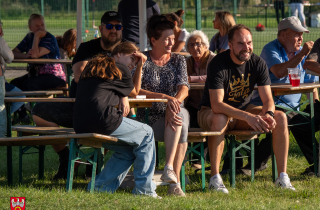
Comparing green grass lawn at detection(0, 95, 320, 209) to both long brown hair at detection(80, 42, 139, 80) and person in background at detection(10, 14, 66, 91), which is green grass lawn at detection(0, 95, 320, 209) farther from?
person in background at detection(10, 14, 66, 91)

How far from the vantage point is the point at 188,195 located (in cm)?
421

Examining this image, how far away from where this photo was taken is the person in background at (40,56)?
7203 millimetres

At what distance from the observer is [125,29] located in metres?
7.28

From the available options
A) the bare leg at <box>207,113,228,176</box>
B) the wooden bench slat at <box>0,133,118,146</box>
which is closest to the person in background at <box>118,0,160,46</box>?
the bare leg at <box>207,113,228,176</box>

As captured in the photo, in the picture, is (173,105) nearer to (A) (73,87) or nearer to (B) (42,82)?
(A) (73,87)

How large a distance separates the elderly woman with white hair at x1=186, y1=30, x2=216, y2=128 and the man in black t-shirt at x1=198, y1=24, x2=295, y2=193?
0.73m

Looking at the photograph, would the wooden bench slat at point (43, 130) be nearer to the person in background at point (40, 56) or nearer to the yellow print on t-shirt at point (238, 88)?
the yellow print on t-shirt at point (238, 88)

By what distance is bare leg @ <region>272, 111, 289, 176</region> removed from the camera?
14.7 feet

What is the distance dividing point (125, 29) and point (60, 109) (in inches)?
112

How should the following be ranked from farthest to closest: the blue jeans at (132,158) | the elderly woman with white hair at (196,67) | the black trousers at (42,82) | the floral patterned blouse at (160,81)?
the black trousers at (42,82), the elderly woman with white hair at (196,67), the floral patterned blouse at (160,81), the blue jeans at (132,158)

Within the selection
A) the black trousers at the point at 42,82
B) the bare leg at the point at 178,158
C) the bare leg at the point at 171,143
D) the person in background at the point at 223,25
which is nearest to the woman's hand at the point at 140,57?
the bare leg at the point at 171,143

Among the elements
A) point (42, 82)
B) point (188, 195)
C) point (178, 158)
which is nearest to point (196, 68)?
point (178, 158)

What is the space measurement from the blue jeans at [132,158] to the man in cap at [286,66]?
146cm

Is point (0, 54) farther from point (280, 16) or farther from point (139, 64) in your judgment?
point (280, 16)
